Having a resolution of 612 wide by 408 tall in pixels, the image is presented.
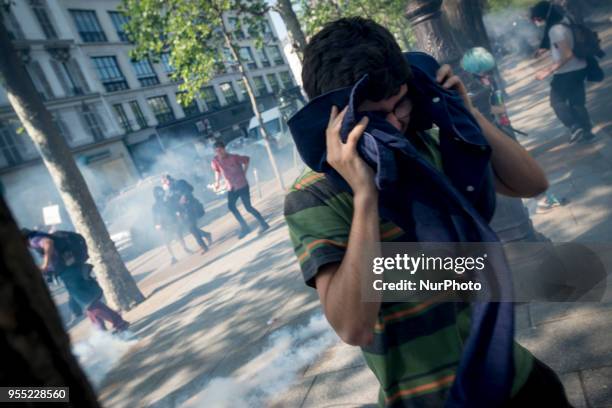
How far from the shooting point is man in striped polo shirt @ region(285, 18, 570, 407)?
1.17 m

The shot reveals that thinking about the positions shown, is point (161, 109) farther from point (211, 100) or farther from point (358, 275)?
point (358, 275)

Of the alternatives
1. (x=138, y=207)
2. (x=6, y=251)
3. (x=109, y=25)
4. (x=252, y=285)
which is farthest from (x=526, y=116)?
(x=109, y=25)

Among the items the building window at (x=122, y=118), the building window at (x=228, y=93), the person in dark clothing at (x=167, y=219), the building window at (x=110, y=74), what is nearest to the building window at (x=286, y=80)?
the building window at (x=228, y=93)

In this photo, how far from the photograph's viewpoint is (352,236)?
118 centimetres

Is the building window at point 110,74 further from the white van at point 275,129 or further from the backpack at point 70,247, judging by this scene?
the backpack at point 70,247

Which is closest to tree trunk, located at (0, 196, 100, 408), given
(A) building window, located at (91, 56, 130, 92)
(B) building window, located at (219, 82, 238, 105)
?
(A) building window, located at (91, 56, 130, 92)

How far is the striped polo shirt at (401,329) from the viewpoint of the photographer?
1.22m

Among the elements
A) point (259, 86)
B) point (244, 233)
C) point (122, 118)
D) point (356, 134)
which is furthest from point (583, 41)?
point (259, 86)

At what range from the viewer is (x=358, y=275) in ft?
3.78

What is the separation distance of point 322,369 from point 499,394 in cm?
246

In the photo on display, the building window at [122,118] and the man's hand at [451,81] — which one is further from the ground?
the building window at [122,118]

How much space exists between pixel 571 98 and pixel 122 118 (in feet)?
100.0

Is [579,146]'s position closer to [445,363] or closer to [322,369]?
[322,369]

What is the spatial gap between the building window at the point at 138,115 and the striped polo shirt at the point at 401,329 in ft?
109
